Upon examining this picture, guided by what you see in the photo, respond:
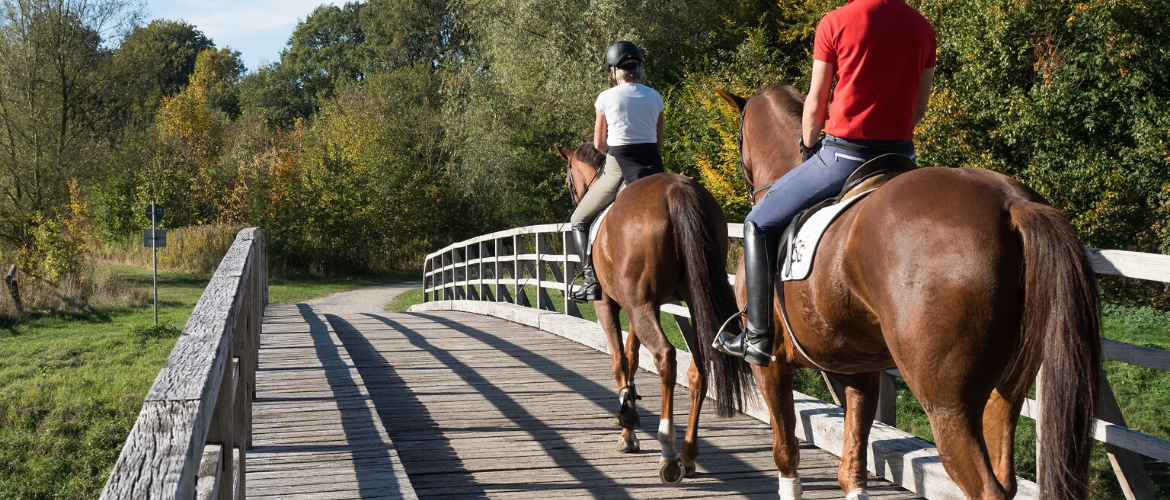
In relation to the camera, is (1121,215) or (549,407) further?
(1121,215)

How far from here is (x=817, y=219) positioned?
313 centimetres

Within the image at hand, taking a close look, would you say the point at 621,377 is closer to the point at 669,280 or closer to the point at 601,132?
the point at 669,280

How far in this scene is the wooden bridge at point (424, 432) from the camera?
201 cm

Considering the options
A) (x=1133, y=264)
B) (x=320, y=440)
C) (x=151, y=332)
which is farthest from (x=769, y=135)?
(x=151, y=332)

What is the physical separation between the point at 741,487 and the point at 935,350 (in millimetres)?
2152

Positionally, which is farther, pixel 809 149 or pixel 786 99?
pixel 786 99

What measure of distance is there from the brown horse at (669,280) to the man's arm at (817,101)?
1.20m

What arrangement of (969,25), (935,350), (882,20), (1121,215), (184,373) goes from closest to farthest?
(184,373)
(935,350)
(882,20)
(1121,215)
(969,25)

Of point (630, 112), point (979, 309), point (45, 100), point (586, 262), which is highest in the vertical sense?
point (45, 100)

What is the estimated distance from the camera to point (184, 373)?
196 cm

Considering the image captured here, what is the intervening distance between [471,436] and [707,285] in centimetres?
179

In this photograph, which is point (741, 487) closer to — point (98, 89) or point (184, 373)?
point (184, 373)

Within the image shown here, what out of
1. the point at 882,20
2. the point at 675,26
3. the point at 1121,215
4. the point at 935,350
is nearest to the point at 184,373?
the point at 935,350

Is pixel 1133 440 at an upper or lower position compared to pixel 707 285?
lower
